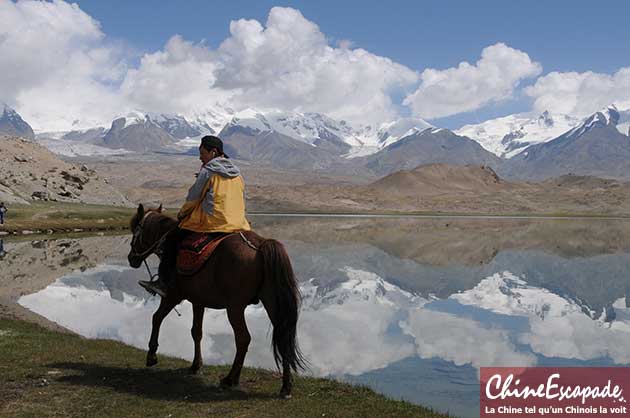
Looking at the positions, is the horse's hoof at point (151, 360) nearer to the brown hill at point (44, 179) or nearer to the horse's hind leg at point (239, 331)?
the horse's hind leg at point (239, 331)

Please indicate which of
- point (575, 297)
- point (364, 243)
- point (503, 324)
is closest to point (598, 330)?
point (503, 324)

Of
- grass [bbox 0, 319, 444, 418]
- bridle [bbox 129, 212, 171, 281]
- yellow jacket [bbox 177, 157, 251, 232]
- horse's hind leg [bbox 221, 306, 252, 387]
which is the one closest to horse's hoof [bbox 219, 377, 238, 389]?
grass [bbox 0, 319, 444, 418]

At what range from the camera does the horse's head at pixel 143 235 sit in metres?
13.1

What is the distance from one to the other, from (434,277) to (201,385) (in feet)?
91.2

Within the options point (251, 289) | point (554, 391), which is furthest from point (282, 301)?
point (554, 391)

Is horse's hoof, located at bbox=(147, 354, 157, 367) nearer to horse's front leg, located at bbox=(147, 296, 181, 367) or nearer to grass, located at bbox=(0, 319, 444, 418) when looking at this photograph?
horse's front leg, located at bbox=(147, 296, 181, 367)

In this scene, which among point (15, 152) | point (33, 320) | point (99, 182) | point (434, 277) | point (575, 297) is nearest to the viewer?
point (33, 320)

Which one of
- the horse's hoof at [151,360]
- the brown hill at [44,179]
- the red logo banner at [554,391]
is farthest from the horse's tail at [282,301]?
the brown hill at [44,179]

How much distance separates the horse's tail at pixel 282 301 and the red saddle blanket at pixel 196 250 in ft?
3.99

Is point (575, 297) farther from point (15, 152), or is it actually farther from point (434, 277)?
point (15, 152)

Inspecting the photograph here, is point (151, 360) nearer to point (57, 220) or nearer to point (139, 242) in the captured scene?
point (139, 242)

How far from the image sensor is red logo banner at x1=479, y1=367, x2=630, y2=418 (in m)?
12.4

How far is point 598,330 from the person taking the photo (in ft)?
72.8

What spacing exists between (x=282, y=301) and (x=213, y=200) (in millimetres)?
2507
